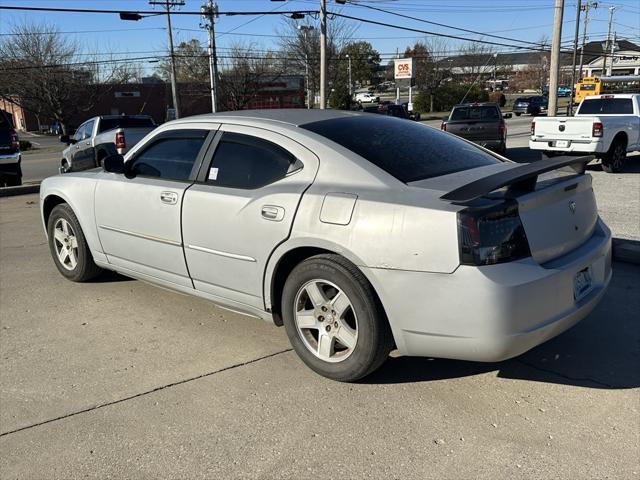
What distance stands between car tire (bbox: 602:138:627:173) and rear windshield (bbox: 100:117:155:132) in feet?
37.1

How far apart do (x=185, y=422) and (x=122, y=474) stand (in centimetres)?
48

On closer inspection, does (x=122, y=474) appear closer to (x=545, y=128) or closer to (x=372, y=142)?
(x=372, y=142)

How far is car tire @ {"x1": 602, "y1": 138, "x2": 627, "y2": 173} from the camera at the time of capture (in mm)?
12680

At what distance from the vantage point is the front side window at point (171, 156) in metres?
4.23

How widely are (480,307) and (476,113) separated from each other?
14907 mm

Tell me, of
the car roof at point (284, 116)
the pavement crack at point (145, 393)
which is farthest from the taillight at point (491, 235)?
the pavement crack at point (145, 393)

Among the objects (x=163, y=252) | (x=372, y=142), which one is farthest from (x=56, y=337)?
(x=372, y=142)

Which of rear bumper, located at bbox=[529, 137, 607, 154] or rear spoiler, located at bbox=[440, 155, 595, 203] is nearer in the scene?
rear spoiler, located at bbox=[440, 155, 595, 203]

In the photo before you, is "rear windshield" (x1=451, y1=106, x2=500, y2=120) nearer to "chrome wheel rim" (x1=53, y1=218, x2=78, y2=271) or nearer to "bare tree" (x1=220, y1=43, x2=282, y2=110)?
"chrome wheel rim" (x1=53, y1=218, x2=78, y2=271)

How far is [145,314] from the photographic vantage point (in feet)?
15.2

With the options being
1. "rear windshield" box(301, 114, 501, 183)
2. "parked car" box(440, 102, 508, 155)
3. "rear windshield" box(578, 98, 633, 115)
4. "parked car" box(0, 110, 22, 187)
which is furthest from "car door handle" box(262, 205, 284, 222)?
"parked car" box(440, 102, 508, 155)

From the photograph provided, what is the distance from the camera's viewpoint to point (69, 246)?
5.37 m

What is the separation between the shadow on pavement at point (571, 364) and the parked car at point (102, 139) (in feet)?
38.2

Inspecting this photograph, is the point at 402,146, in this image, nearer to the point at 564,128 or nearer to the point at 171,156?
the point at 171,156
